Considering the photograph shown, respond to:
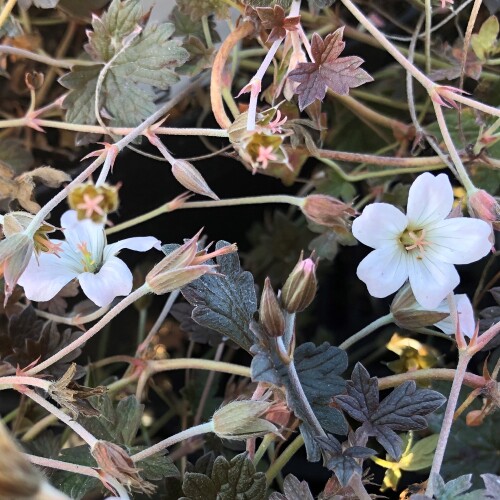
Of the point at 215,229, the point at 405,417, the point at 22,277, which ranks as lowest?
the point at 215,229

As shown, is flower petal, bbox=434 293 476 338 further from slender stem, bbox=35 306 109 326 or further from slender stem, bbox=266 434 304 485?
slender stem, bbox=35 306 109 326

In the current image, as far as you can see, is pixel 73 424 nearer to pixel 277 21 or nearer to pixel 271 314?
pixel 271 314

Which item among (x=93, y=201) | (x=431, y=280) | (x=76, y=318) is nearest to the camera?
(x=93, y=201)

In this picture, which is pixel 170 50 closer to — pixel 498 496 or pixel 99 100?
pixel 99 100

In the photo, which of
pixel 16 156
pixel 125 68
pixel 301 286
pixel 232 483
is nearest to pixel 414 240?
pixel 301 286

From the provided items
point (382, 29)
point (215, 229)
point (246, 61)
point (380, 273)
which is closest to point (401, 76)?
point (382, 29)

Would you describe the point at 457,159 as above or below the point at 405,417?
above

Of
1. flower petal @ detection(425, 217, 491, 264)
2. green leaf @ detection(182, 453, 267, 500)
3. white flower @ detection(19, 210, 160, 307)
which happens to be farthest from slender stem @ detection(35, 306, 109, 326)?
flower petal @ detection(425, 217, 491, 264)
